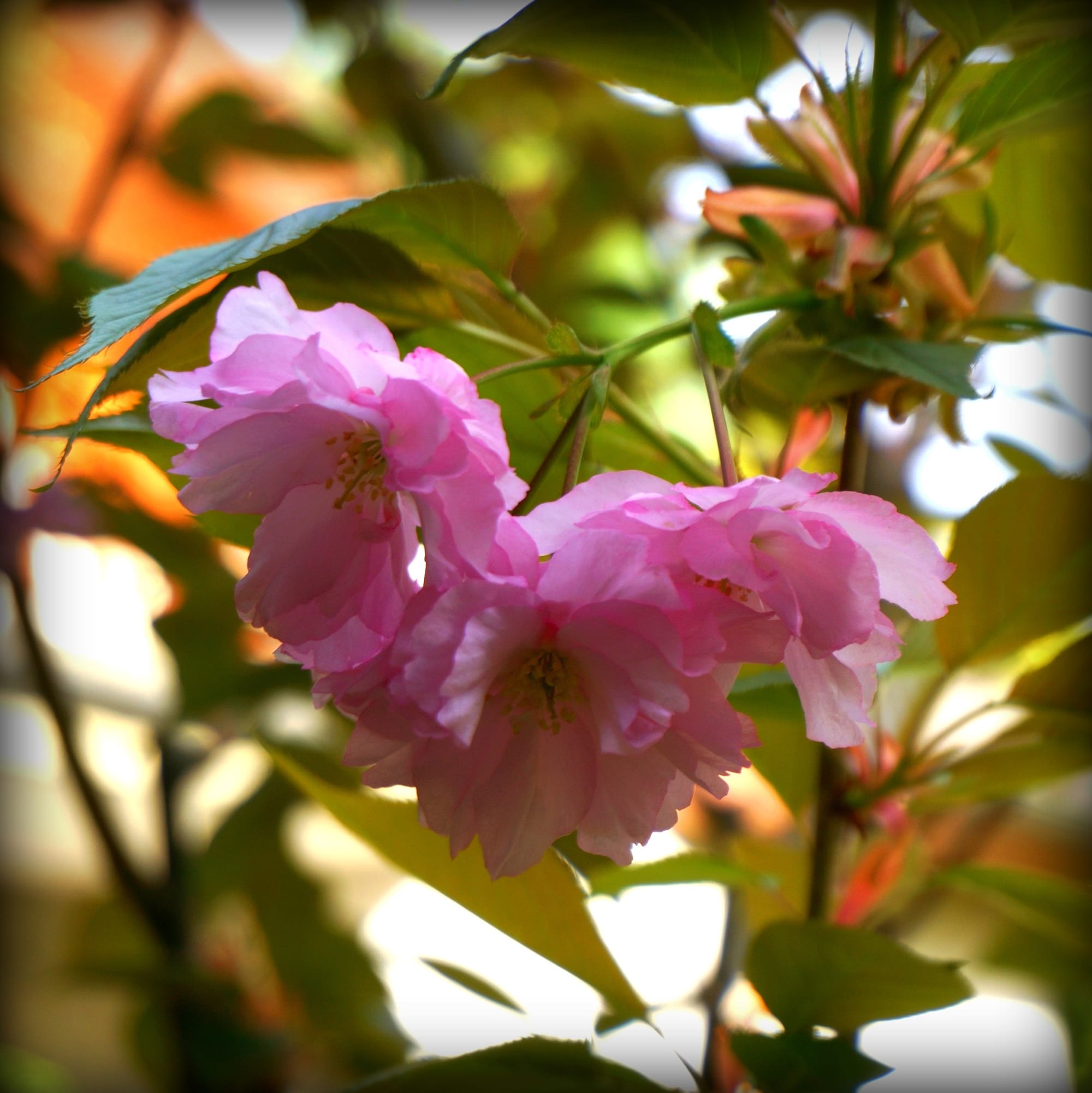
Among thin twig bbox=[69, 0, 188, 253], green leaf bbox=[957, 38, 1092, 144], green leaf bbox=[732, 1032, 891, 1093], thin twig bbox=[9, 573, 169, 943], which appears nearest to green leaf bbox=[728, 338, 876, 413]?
green leaf bbox=[957, 38, 1092, 144]

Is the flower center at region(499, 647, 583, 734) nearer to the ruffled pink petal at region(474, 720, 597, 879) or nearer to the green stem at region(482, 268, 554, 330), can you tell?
the ruffled pink petal at region(474, 720, 597, 879)

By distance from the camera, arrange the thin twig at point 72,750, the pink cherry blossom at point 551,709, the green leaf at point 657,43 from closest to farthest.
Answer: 1. the pink cherry blossom at point 551,709
2. the green leaf at point 657,43
3. the thin twig at point 72,750

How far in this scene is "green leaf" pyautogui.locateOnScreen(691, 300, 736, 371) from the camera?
30 centimetres

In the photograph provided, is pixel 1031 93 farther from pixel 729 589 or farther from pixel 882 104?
pixel 729 589

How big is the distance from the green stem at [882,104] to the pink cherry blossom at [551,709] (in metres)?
0.21

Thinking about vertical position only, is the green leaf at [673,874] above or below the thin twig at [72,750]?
below

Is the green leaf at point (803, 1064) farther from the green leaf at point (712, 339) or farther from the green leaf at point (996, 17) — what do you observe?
the green leaf at point (996, 17)

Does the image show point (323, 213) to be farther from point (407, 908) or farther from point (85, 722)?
point (407, 908)

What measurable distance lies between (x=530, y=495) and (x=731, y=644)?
76 millimetres

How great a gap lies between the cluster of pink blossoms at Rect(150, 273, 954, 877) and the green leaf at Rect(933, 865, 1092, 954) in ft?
0.75

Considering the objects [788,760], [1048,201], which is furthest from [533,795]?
[1048,201]

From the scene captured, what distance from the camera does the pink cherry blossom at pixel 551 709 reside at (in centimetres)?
24

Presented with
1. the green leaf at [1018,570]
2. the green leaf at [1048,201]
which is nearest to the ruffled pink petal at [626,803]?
the green leaf at [1018,570]

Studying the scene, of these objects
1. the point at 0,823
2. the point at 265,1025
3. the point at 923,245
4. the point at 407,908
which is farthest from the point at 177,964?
the point at 0,823
